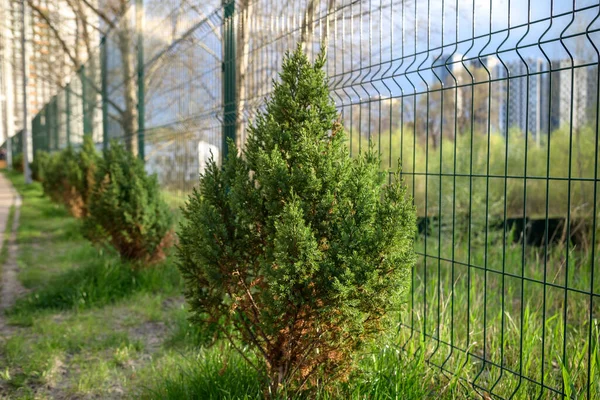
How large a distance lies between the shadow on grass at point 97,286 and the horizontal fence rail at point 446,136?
124 centimetres

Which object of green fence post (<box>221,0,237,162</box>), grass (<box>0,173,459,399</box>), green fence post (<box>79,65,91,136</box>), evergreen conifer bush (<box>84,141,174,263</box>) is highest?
green fence post (<box>79,65,91,136</box>)

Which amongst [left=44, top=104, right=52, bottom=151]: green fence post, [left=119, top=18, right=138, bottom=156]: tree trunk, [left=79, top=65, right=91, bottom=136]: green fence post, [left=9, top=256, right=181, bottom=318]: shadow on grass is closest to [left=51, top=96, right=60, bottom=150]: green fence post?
[left=44, top=104, right=52, bottom=151]: green fence post

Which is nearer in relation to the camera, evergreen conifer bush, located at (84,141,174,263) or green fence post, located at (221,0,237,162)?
green fence post, located at (221,0,237,162)

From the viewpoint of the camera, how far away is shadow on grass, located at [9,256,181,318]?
17.3 ft

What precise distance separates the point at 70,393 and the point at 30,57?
78.8 feet

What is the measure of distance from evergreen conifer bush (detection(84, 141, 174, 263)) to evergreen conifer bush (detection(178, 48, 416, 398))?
330 centimetres

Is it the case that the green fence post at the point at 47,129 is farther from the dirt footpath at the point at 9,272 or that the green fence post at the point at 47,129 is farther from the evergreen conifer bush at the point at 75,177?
the dirt footpath at the point at 9,272

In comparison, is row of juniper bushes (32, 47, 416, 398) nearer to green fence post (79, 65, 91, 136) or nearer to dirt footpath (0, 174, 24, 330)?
dirt footpath (0, 174, 24, 330)

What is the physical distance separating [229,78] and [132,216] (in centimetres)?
184

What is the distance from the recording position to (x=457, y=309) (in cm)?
418

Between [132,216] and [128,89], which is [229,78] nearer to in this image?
[132,216]

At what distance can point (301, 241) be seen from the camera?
2387 millimetres

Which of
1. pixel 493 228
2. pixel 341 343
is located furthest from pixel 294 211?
pixel 493 228

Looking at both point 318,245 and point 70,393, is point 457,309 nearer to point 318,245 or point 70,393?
point 318,245
